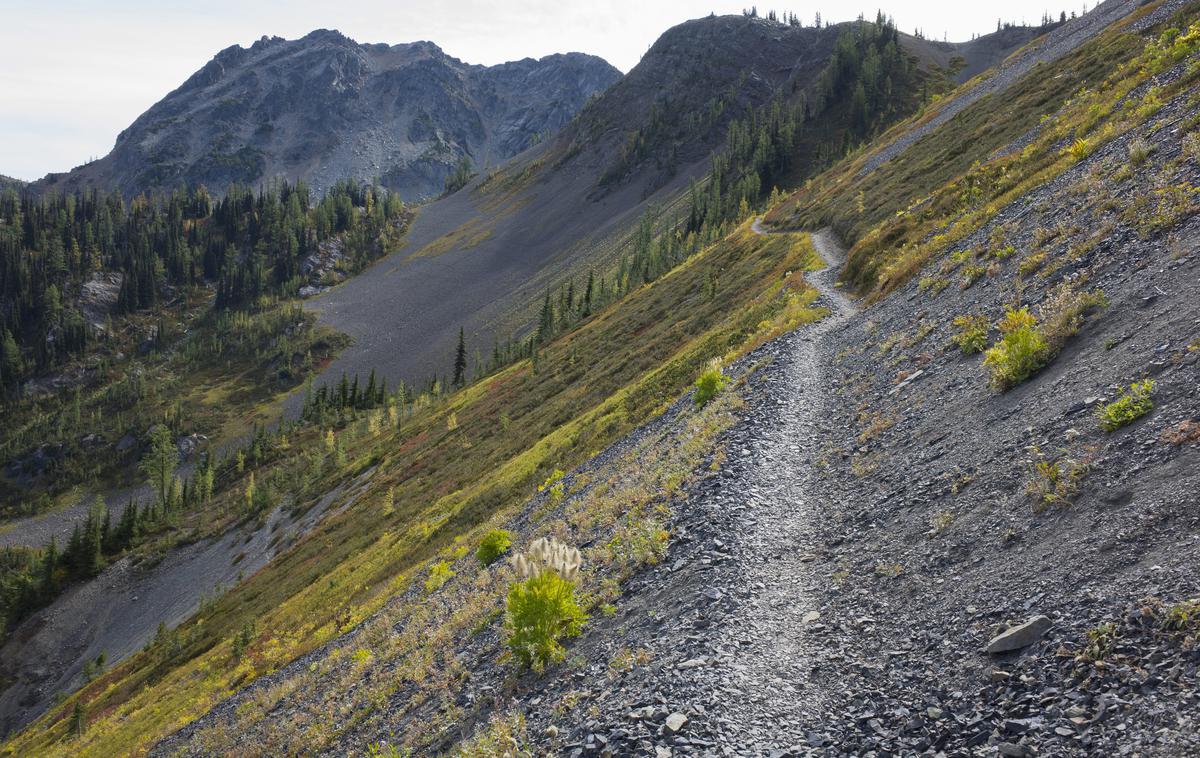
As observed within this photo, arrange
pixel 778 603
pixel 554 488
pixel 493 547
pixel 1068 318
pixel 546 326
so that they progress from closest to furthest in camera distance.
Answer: pixel 778 603, pixel 1068 318, pixel 493 547, pixel 554 488, pixel 546 326

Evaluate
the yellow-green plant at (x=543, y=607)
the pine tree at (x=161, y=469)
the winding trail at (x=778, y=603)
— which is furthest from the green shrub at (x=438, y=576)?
the pine tree at (x=161, y=469)

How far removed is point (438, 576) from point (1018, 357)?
24.7m

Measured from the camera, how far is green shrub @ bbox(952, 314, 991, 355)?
65.0ft

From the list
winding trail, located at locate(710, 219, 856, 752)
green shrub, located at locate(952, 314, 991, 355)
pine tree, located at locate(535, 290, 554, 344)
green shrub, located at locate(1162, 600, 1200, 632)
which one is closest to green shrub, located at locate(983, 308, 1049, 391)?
green shrub, located at locate(952, 314, 991, 355)

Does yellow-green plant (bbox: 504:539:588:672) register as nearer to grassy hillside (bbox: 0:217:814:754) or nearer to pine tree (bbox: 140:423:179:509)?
grassy hillside (bbox: 0:217:814:754)

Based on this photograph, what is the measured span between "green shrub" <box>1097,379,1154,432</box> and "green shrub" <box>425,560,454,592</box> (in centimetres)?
2437

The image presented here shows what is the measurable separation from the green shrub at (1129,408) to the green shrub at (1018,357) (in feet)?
13.2

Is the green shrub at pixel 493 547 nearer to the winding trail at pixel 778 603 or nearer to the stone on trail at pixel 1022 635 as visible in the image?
the winding trail at pixel 778 603

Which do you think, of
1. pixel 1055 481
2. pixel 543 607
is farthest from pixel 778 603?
pixel 1055 481

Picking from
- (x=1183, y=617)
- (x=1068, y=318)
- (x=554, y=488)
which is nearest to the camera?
(x=1183, y=617)

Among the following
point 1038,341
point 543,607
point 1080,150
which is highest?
point 1080,150

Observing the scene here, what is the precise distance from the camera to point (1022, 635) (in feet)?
27.8

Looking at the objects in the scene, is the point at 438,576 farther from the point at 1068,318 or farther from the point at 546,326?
the point at 546,326

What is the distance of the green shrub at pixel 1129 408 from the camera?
1117 cm
